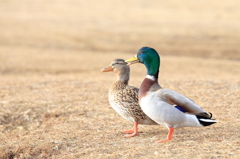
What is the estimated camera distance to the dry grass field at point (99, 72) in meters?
5.78

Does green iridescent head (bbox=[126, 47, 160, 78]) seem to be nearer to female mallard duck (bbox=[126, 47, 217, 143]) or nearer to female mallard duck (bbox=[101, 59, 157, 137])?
female mallard duck (bbox=[126, 47, 217, 143])

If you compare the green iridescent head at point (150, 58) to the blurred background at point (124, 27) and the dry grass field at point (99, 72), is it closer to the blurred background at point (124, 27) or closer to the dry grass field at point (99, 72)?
the dry grass field at point (99, 72)

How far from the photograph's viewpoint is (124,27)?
22469mm

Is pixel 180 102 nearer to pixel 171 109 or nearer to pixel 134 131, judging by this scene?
pixel 171 109

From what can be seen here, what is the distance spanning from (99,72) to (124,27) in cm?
859

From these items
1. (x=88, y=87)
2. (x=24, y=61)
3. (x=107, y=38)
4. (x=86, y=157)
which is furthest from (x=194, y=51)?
(x=86, y=157)

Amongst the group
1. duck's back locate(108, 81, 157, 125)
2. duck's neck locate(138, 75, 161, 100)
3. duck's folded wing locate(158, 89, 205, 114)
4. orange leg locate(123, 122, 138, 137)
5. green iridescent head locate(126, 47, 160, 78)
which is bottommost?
orange leg locate(123, 122, 138, 137)

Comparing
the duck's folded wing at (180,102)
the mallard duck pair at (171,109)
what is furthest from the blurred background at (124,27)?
the duck's folded wing at (180,102)

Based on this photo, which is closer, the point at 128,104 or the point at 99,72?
the point at 128,104

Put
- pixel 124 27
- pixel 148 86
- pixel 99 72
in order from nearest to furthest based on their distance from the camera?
1. pixel 148 86
2. pixel 99 72
3. pixel 124 27

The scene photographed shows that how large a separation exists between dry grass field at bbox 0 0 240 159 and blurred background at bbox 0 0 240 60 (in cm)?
5

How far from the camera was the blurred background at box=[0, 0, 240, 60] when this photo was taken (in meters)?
19.1

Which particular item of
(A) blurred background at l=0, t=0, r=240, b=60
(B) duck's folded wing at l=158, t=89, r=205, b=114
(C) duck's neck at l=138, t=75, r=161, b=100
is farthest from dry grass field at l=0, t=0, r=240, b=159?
(C) duck's neck at l=138, t=75, r=161, b=100

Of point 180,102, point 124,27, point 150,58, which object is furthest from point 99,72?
point 180,102
